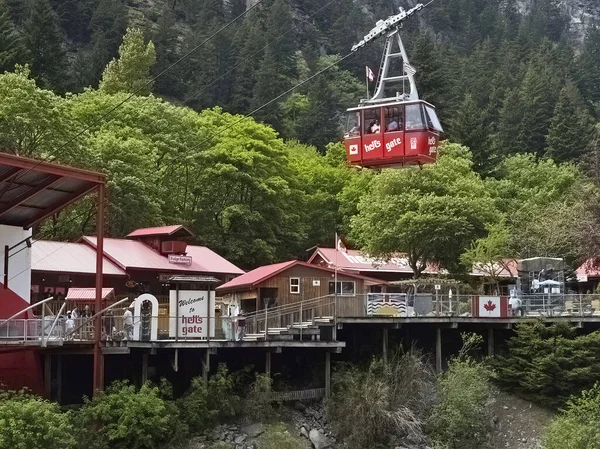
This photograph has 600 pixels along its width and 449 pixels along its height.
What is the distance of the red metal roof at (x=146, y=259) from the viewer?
48312 mm

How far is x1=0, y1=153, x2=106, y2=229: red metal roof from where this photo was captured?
34.9 m

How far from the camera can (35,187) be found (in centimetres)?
3747

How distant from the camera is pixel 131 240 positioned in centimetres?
5178

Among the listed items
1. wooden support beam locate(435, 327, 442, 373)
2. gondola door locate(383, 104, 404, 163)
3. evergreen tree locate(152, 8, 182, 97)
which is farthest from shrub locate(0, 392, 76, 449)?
A: evergreen tree locate(152, 8, 182, 97)

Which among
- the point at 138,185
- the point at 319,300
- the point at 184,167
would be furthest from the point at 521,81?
the point at 319,300

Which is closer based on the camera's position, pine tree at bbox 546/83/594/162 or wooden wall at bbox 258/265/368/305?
wooden wall at bbox 258/265/368/305

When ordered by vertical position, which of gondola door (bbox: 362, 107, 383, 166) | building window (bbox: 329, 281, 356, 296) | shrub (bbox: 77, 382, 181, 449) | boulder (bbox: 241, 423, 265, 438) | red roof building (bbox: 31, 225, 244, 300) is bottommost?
boulder (bbox: 241, 423, 265, 438)

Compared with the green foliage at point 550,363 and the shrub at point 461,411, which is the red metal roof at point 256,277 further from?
the green foliage at point 550,363

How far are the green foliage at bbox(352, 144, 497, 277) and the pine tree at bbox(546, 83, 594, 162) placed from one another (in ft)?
90.1

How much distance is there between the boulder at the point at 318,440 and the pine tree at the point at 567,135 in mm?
54659

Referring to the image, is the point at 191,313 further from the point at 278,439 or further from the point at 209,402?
Result: the point at 278,439

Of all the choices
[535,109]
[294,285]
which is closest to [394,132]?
[294,285]

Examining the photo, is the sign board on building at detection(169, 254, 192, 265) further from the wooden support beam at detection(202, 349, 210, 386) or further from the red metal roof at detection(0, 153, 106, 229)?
the wooden support beam at detection(202, 349, 210, 386)

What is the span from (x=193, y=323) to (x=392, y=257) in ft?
89.7
